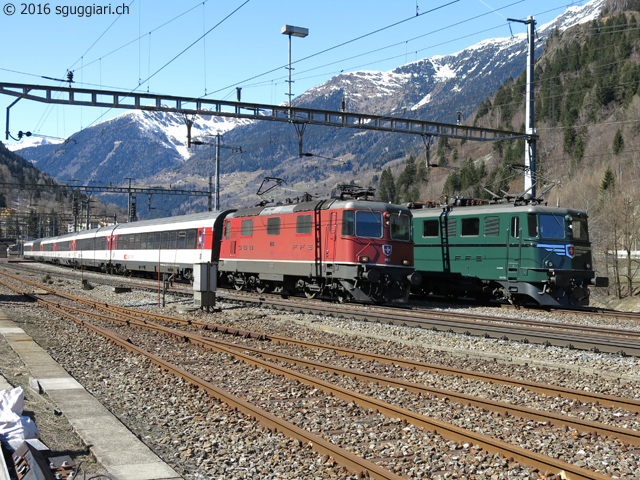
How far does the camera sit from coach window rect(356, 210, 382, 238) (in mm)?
20891

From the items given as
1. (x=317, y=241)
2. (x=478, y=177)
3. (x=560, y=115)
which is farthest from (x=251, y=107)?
(x=560, y=115)

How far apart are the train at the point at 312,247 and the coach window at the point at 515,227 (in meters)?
3.37

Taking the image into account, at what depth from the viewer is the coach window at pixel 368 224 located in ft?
68.5

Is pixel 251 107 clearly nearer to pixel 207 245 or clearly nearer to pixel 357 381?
pixel 207 245

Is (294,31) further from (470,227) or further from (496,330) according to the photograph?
(496,330)

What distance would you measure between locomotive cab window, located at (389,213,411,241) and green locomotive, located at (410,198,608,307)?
188cm

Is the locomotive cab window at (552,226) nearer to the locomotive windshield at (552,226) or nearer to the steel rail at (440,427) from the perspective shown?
the locomotive windshield at (552,226)

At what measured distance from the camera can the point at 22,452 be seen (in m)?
5.52

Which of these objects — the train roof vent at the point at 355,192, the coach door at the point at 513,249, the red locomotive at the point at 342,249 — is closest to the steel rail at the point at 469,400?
the red locomotive at the point at 342,249

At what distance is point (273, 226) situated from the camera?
24.6 m

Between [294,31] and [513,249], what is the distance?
13548mm

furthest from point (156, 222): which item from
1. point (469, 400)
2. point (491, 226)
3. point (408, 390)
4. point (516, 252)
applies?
point (469, 400)

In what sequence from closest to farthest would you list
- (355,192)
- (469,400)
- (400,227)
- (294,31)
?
(469,400), (400,227), (355,192), (294,31)

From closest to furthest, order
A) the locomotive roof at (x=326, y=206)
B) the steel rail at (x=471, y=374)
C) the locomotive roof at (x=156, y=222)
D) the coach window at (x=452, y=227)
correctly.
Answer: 1. the steel rail at (x=471, y=374)
2. the locomotive roof at (x=326, y=206)
3. the coach window at (x=452, y=227)
4. the locomotive roof at (x=156, y=222)
